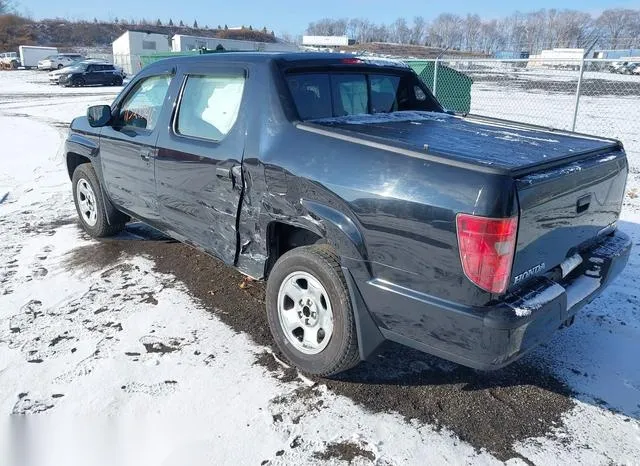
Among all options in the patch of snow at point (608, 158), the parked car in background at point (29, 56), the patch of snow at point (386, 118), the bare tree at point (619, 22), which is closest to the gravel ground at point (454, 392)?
the patch of snow at point (608, 158)

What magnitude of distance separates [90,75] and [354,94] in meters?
33.7

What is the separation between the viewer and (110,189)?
512cm

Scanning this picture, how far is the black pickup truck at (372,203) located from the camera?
2494 mm

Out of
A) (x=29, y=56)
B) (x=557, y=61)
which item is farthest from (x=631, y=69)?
(x=29, y=56)

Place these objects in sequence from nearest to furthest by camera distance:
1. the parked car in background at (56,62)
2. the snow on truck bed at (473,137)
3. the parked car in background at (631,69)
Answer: the snow on truck bed at (473,137)
the parked car in background at (631,69)
the parked car in background at (56,62)

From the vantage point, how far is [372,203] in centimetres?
272

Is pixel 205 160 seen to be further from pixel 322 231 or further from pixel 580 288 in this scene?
pixel 580 288

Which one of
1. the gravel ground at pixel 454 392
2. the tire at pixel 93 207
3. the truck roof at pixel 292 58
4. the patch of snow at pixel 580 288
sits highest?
the truck roof at pixel 292 58

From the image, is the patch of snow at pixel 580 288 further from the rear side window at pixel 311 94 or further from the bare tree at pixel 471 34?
the bare tree at pixel 471 34

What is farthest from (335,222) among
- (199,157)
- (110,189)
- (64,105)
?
(64,105)

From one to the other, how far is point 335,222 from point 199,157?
136 centimetres

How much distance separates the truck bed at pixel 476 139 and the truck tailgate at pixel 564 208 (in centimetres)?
7

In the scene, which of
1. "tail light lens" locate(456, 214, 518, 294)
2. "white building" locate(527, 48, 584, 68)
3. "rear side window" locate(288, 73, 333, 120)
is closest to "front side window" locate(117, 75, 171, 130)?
"rear side window" locate(288, 73, 333, 120)

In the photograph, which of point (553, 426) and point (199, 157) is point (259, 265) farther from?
point (553, 426)
